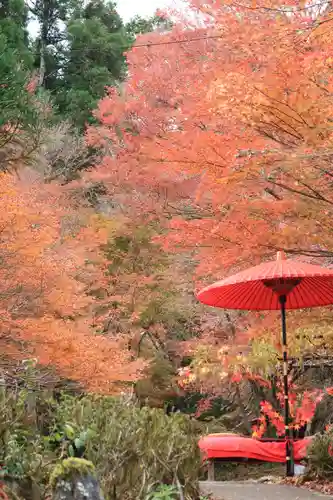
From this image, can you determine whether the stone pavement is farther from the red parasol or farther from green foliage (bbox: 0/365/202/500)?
green foliage (bbox: 0/365/202/500)

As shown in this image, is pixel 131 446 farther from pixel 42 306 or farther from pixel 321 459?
pixel 42 306

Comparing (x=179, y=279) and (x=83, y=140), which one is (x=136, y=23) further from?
(x=179, y=279)

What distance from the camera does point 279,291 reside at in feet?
23.0

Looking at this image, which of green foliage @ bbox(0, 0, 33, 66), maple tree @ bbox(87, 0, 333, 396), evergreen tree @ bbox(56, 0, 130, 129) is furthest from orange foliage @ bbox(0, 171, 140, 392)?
evergreen tree @ bbox(56, 0, 130, 129)

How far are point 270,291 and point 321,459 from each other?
2.23 metres

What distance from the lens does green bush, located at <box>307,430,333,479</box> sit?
745 cm

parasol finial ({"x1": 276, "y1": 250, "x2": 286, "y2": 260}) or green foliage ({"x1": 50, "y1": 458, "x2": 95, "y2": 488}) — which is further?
parasol finial ({"x1": 276, "y1": 250, "x2": 286, "y2": 260})

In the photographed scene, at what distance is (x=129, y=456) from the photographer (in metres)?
4.58

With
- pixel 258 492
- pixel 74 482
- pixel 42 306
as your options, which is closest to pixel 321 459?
pixel 258 492

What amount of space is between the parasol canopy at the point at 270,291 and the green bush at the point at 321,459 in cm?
175

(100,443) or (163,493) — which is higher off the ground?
(100,443)

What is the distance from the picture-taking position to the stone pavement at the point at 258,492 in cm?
634

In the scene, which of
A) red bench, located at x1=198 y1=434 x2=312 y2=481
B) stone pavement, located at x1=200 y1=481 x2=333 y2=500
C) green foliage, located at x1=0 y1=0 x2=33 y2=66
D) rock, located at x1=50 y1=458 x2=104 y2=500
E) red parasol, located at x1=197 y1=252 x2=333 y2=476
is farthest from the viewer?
green foliage, located at x1=0 y1=0 x2=33 y2=66

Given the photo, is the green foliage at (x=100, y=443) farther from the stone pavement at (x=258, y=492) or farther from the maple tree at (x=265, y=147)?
the maple tree at (x=265, y=147)
